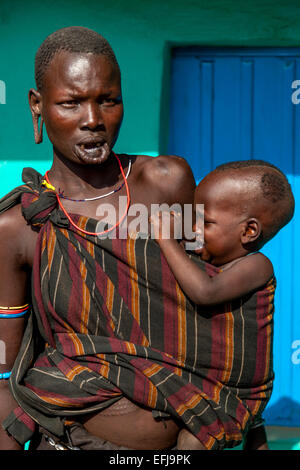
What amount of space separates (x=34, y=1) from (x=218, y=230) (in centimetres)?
233

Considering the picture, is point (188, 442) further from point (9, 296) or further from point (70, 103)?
point (70, 103)

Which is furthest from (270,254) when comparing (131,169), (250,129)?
(131,169)

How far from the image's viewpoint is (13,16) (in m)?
3.58

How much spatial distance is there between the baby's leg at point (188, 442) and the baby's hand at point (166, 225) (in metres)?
0.58

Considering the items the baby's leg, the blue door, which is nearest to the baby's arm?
the baby's leg

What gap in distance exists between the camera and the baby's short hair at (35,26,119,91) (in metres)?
1.82

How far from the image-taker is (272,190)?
1.83m

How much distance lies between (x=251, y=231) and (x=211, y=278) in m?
0.21

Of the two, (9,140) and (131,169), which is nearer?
(131,169)

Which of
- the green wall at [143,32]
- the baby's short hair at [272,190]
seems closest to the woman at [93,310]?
the baby's short hair at [272,190]

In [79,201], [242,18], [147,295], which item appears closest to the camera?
[147,295]

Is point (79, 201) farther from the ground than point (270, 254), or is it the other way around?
point (79, 201)

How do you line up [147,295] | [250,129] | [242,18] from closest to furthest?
[147,295] → [242,18] → [250,129]

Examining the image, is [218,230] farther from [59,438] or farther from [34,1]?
[34,1]
